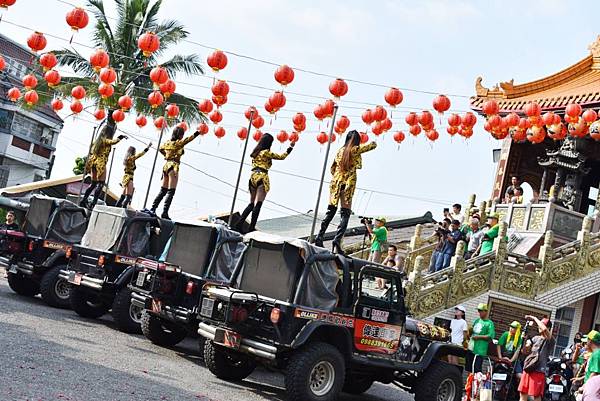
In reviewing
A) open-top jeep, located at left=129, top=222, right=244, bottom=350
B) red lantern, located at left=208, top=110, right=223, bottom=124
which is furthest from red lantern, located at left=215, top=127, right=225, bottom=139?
open-top jeep, located at left=129, top=222, right=244, bottom=350

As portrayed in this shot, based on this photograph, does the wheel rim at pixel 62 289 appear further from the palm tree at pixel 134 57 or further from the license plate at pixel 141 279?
the palm tree at pixel 134 57

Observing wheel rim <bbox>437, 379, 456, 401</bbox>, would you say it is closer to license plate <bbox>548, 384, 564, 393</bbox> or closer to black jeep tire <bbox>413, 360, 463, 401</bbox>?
black jeep tire <bbox>413, 360, 463, 401</bbox>

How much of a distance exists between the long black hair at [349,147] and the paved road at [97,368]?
369 centimetres

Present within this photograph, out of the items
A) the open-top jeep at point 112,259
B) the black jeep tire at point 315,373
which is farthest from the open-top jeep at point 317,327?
the open-top jeep at point 112,259

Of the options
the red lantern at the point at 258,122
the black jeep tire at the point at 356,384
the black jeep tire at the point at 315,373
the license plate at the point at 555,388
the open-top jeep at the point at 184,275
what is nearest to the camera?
the black jeep tire at the point at 315,373

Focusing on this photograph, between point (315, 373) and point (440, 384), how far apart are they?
2.28 metres

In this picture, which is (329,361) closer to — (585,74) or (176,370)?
(176,370)

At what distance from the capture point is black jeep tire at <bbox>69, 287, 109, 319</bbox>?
16062 mm

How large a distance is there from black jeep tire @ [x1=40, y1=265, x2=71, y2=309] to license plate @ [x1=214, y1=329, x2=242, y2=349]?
644cm

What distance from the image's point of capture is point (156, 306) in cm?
1330

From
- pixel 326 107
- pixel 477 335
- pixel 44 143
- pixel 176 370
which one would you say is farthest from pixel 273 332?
pixel 44 143

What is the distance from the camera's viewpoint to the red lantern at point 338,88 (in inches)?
703

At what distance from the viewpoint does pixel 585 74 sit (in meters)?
28.2

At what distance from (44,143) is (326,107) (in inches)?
1494
